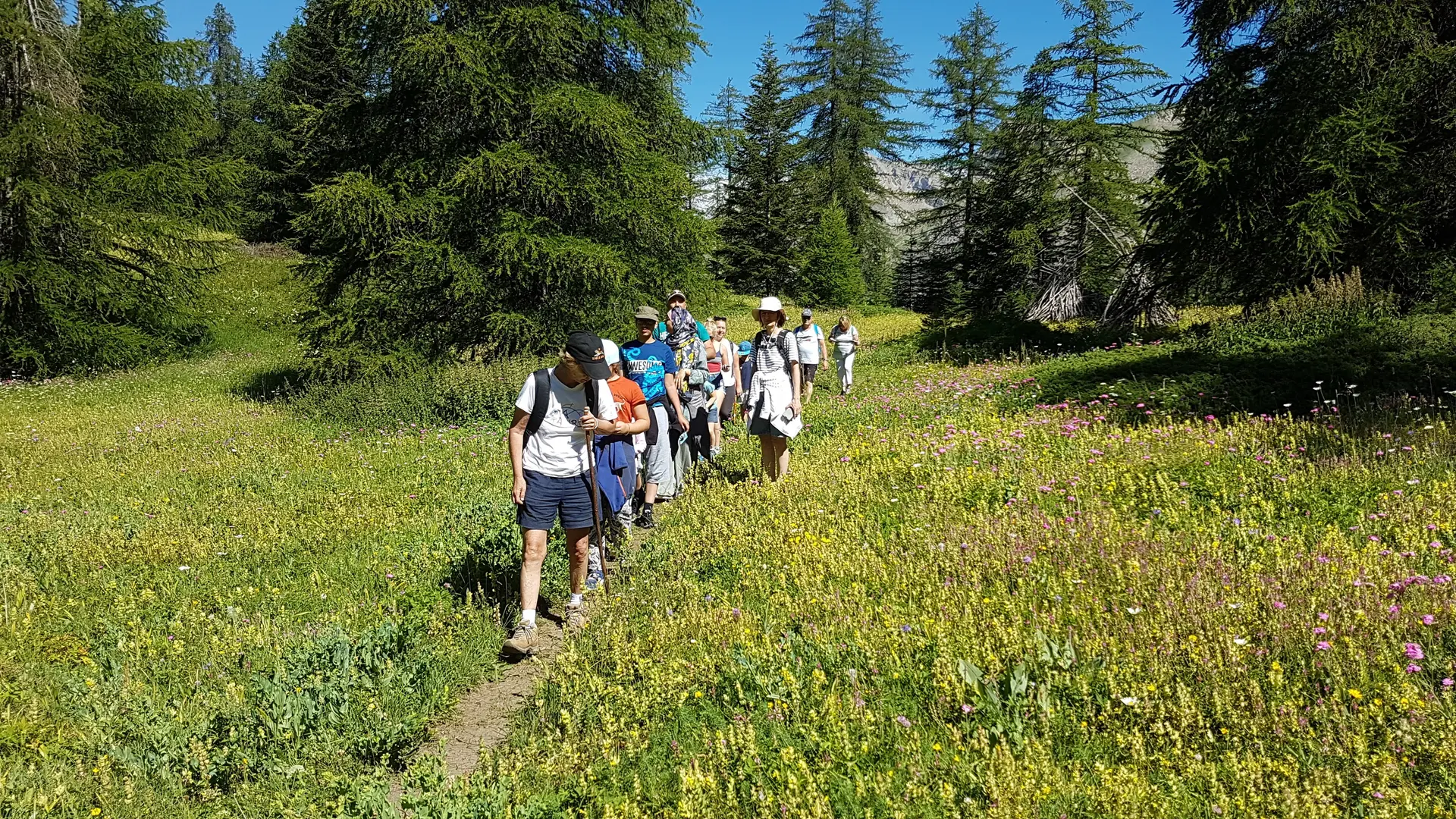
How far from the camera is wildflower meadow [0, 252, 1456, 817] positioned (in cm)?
309

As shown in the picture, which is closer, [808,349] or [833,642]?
[833,642]

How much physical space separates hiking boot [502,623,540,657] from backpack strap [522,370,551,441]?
1312mm

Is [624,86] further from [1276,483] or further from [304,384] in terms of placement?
[1276,483]

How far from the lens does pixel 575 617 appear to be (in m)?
5.31

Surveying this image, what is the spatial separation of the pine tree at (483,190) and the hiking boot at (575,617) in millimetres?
9299

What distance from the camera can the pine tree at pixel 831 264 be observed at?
40375 mm

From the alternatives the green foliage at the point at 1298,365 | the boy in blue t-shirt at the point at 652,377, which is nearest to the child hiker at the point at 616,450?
the boy in blue t-shirt at the point at 652,377

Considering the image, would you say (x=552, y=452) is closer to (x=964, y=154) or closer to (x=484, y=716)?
(x=484, y=716)

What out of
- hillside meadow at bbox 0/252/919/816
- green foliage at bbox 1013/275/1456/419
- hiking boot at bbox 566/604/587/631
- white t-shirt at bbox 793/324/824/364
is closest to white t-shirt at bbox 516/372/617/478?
hiking boot at bbox 566/604/587/631

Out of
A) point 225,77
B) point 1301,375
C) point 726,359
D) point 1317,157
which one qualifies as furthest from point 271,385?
point 225,77

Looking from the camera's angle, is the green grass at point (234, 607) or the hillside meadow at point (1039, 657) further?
the green grass at point (234, 607)

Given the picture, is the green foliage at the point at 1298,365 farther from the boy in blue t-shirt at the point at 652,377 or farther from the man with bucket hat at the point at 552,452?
the man with bucket hat at the point at 552,452

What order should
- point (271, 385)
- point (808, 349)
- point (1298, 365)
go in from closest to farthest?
point (1298, 365) → point (808, 349) → point (271, 385)

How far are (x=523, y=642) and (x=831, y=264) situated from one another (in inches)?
1465
